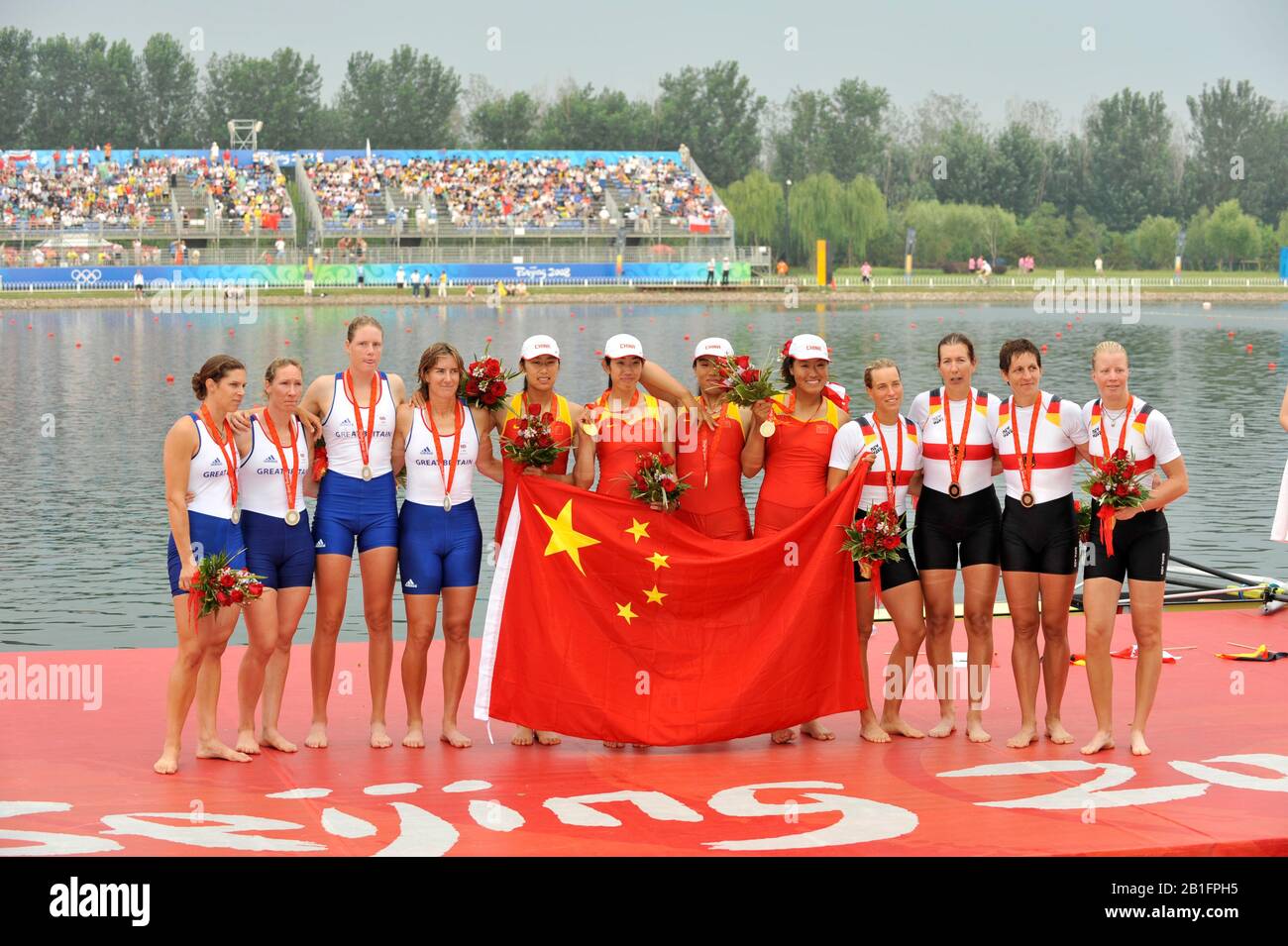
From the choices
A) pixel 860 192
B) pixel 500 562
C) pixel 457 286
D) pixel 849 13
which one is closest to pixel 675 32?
pixel 849 13

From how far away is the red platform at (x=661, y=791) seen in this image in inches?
242

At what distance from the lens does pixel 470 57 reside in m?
109

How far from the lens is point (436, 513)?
7707 mm

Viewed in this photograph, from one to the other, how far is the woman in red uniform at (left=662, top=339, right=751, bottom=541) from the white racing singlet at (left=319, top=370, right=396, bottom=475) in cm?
153

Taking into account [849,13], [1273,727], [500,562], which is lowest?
[1273,727]

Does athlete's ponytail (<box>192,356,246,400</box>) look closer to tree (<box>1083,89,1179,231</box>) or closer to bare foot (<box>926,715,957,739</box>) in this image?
bare foot (<box>926,715,957,739</box>)

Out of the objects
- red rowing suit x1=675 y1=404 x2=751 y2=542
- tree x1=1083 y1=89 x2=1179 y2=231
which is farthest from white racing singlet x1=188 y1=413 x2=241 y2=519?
tree x1=1083 y1=89 x2=1179 y2=231

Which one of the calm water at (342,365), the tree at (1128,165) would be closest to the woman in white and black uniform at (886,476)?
the calm water at (342,365)

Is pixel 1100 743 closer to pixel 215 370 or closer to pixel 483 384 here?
pixel 483 384

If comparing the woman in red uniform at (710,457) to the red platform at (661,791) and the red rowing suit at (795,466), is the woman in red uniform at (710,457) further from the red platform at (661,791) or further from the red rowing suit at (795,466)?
the red platform at (661,791)

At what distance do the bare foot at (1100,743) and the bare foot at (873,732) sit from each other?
1002 mm

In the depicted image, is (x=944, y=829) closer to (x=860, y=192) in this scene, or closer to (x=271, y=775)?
(x=271, y=775)

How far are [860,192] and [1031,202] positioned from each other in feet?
76.7

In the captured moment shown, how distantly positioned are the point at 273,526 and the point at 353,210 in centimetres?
6452
